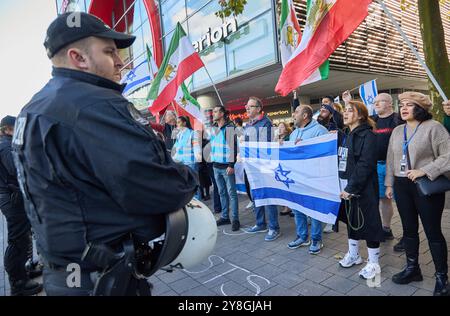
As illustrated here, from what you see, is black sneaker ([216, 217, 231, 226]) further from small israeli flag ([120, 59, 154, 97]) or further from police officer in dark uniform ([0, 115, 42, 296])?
small israeli flag ([120, 59, 154, 97])

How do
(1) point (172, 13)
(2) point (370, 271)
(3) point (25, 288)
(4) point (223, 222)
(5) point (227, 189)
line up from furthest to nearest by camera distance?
(1) point (172, 13) < (4) point (223, 222) < (5) point (227, 189) < (3) point (25, 288) < (2) point (370, 271)

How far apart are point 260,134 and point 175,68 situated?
127 inches

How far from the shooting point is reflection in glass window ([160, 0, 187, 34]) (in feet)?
48.8

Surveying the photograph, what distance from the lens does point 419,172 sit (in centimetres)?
291

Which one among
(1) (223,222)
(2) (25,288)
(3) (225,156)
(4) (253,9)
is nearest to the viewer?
(2) (25,288)

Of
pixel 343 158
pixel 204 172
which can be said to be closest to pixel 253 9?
pixel 204 172

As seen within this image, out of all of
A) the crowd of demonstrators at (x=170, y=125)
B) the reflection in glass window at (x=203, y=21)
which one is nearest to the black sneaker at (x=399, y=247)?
the crowd of demonstrators at (x=170, y=125)

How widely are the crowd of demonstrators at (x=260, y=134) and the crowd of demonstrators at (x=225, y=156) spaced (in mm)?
359

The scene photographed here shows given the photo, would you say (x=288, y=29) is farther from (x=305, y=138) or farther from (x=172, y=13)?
(x=172, y=13)

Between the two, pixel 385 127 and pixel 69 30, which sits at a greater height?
pixel 69 30

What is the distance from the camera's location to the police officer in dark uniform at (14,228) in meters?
3.53

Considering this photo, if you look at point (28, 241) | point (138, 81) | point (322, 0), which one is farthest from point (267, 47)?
point (28, 241)

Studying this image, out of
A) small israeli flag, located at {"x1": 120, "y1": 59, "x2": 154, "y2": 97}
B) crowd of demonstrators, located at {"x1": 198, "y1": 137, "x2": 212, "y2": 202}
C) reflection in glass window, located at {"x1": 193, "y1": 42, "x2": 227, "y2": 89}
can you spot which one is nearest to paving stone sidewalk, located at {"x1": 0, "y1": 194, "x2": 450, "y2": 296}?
crowd of demonstrators, located at {"x1": 198, "y1": 137, "x2": 212, "y2": 202}
